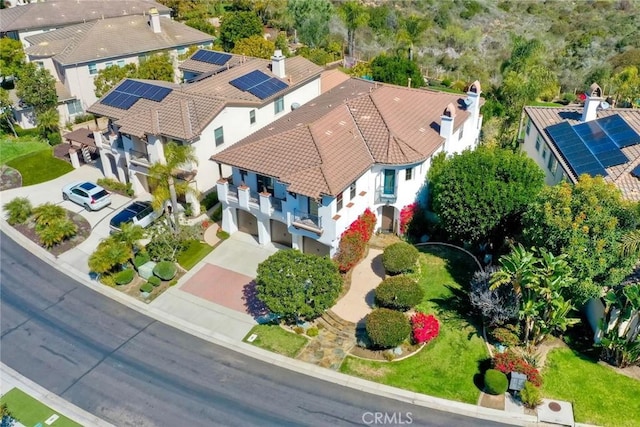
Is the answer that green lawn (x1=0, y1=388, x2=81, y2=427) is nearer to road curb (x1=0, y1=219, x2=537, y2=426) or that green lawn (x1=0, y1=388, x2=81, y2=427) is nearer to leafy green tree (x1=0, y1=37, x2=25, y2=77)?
road curb (x1=0, y1=219, x2=537, y2=426)

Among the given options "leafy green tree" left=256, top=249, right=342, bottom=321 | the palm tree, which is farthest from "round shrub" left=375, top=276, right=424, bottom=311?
the palm tree

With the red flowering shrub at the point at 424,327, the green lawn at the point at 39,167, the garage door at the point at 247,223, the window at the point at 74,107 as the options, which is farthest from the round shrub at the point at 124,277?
the window at the point at 74,107

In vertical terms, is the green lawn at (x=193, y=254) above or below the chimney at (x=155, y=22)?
below

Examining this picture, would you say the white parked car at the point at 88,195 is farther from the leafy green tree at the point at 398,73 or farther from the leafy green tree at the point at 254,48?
the leafy green tree at the point at 398,73

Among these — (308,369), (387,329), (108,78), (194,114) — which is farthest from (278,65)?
(308,369)

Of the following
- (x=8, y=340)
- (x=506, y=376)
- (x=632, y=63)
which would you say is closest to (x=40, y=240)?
(x=8, y=340)

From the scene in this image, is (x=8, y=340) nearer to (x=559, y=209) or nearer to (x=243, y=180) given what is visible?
(x=243, y=180)

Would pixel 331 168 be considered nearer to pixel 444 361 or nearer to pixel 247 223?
pixel 247 223
